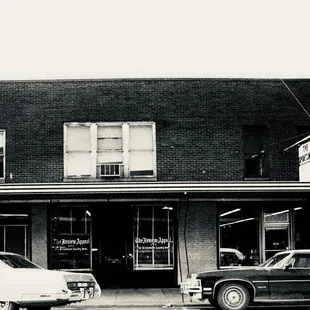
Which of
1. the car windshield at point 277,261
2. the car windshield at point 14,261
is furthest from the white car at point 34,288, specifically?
the car windshield at point 277,261

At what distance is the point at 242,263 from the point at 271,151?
11.9ft

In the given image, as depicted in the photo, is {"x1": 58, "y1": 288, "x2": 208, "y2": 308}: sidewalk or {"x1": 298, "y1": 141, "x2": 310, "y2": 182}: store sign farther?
{"x1": 298, "y1": 141, "x2": 310, "y2": 182}: store sign

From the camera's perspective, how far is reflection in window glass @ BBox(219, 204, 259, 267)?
2159 cm

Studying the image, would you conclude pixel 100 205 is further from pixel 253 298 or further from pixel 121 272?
pixel 253 298

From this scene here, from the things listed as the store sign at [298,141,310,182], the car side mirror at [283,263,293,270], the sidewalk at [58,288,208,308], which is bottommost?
the sidewalk at [58,288,208,308]

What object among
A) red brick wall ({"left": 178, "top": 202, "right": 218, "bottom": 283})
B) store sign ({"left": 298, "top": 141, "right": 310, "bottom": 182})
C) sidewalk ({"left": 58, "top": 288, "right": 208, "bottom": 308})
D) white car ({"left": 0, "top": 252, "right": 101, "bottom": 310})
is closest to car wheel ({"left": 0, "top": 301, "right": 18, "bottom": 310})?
white car ({"left": 0, "top": 252, "right": 101, "bottom": 310})

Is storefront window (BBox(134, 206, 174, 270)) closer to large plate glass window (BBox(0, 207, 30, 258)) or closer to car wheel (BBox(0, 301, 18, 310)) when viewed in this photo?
large plate glass window (BBox(0, 207, 30, 258))

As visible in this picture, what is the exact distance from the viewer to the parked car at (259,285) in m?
15.6

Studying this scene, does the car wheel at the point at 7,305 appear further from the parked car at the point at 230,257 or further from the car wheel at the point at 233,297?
the parked car at the point at 230,257

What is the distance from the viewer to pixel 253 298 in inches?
618

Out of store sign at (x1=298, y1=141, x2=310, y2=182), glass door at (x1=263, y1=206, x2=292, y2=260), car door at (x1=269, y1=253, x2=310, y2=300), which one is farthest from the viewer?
glass door at (x1=263, y1=206, x2=292, y2=260)

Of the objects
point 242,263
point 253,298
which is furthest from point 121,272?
point 253,298

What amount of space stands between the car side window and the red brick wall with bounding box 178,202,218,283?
5.55 m

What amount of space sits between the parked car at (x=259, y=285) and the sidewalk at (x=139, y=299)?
6.35 ft
